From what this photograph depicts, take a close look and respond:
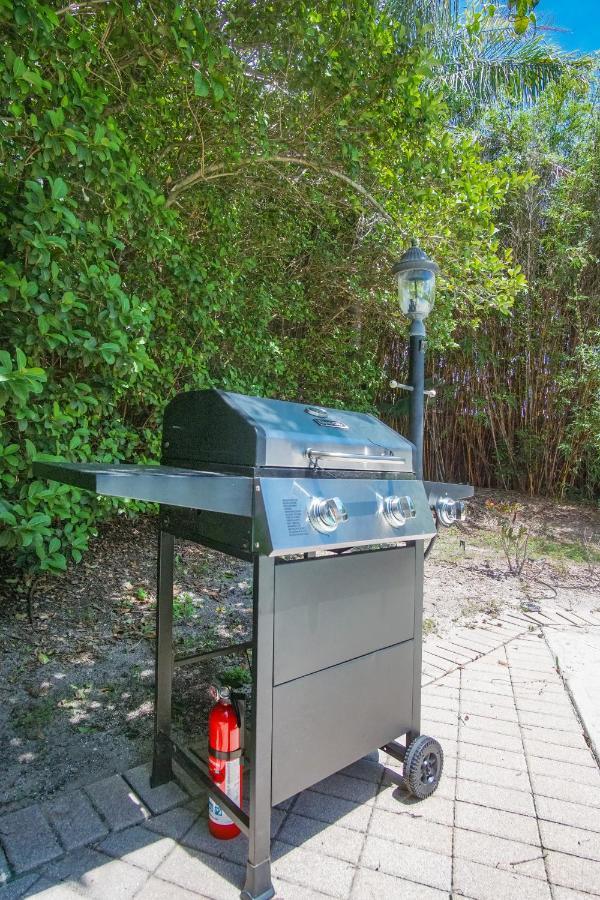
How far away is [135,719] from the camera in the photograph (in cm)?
200

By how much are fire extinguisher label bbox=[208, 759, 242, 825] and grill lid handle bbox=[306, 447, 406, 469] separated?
2.95 feet

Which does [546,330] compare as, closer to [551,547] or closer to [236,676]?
[551,547]

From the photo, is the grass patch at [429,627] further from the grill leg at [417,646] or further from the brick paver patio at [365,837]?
the grill leg at [417,646]

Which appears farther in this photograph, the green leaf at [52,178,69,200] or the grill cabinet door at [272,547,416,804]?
the green leaf at [52,178,69,200]

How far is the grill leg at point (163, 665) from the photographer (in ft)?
5.27

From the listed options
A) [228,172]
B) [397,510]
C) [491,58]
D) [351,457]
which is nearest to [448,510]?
[397,510]

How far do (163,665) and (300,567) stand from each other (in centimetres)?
72

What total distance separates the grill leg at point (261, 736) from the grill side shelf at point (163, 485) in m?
0.17

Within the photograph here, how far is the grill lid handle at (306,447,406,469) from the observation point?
1.29 meters

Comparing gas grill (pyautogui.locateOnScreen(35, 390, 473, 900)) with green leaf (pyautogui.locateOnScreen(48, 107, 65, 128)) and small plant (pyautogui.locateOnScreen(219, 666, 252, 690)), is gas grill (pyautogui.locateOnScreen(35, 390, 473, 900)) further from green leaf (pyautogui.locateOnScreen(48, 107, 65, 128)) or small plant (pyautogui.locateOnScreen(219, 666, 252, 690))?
green leaf (pyautogui.locateOnScreen(48, 107, 65, 128))

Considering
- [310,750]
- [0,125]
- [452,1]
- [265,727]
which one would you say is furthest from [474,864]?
[452,1]

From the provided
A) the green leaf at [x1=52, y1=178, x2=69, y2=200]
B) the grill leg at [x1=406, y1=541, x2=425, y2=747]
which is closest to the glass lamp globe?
the grill leg at [x1=406, y1=541, x2=425, y2=747]

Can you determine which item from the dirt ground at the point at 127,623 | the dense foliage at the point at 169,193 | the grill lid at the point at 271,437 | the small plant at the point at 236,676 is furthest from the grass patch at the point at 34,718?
the grill lid at the point at 271,437

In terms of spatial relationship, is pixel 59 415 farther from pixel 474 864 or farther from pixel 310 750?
pixel 474 864
